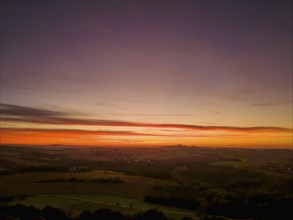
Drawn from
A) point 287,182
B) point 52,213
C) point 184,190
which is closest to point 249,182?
point 287,182

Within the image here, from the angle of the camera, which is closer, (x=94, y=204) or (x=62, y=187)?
Result: (x=94, y=204)

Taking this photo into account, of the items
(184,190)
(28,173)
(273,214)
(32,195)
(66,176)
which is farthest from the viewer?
(28,173)

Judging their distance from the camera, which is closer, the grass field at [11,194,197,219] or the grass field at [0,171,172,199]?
the grass field at [11,194,197,219]

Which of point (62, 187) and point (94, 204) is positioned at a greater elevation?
point (62, 187)

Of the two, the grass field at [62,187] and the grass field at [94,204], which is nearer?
the grass field at [94,204]

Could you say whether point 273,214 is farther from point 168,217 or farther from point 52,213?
point 52,213

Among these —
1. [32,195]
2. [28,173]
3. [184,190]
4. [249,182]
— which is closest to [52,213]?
[32,195]

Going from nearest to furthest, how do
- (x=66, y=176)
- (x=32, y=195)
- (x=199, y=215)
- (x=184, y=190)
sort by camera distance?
(x=199, y=215) → (x=32, y=195) → (x=184, y=190) → (x=66, y=176)

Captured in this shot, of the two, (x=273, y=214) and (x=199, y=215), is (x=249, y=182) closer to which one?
(x=273, y=214)

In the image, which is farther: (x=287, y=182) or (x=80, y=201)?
(x=287, y=182)
